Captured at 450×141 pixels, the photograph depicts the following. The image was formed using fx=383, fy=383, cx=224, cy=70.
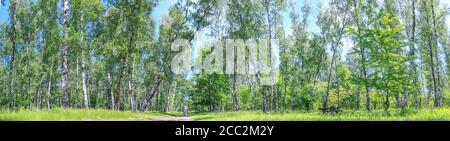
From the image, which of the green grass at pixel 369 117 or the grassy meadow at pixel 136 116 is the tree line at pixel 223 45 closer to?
the green grass at pixel 369 117

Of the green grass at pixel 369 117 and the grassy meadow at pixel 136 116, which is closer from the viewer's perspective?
the grassy meadow at pixel 136 116

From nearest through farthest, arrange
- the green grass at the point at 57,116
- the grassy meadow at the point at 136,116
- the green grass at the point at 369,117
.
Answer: the green grass at the point at 57,116 → the grassy meadow at the point at 136,116 → the green grass at the point at 369,117

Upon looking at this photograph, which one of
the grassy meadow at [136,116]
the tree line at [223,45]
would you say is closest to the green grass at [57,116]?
the grassy meadow at [136,116]

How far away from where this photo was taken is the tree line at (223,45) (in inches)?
612

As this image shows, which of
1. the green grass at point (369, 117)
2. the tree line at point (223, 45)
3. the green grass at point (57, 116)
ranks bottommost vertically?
the green grass at point (369, 117)

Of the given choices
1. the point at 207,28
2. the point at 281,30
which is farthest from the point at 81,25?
the point at 281,30

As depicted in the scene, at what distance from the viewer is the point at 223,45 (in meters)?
29.9

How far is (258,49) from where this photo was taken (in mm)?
29672

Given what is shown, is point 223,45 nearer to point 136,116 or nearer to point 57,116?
point 136,116

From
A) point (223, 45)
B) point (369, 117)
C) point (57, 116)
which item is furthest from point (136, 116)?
point (223, 45)

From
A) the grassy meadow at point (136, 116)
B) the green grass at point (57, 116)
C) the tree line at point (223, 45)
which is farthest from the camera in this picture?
the tree line at point (223, 45)

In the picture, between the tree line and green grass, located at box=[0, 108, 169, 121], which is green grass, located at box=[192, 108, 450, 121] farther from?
the tree line

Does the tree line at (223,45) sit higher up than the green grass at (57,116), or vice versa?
the tree line at (223,45)
